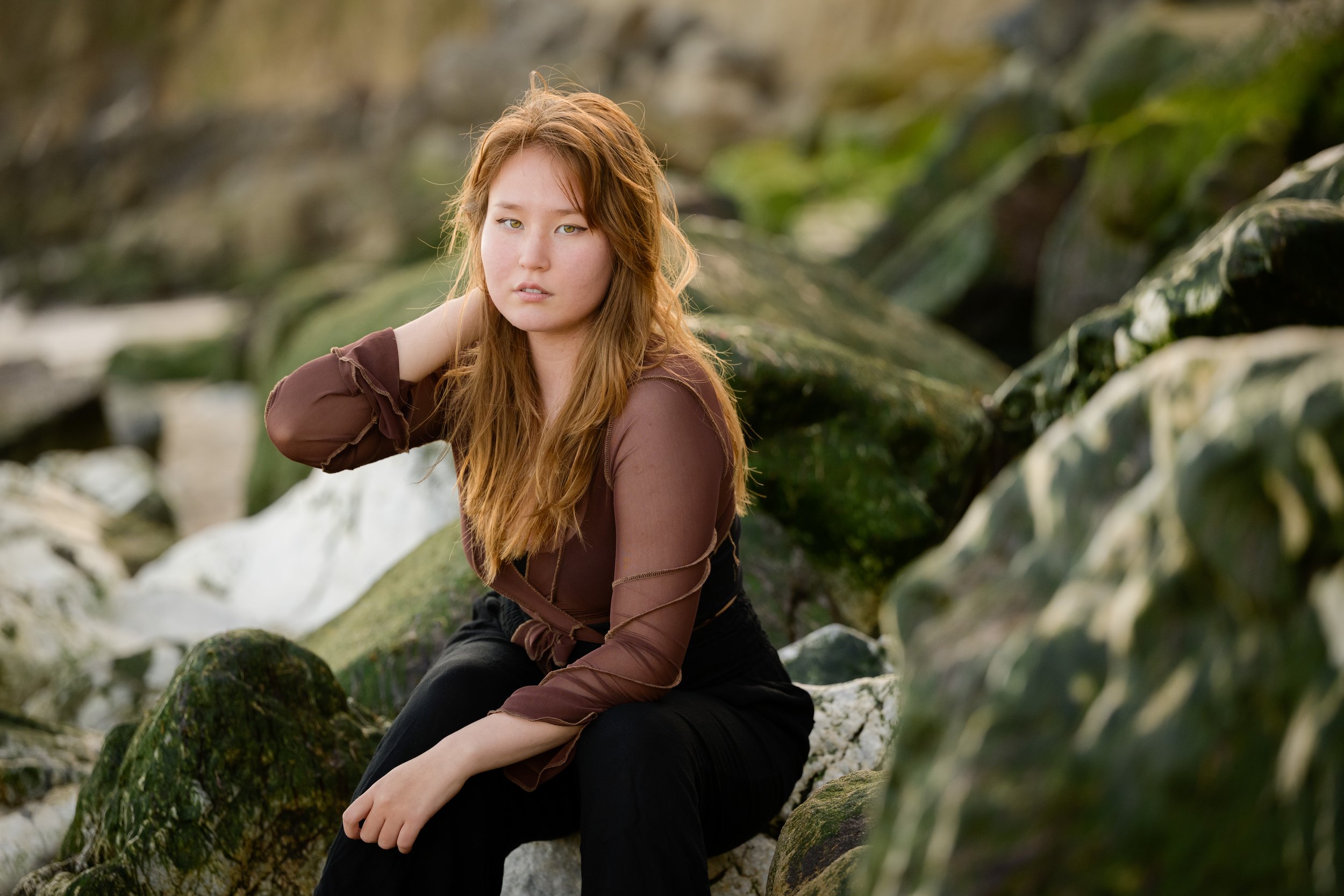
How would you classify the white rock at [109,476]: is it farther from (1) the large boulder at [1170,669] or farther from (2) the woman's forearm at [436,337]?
(1) the large boulder at [1170,669]

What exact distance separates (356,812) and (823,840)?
0.73 m

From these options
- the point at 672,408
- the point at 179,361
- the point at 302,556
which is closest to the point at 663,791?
the point at 672,408

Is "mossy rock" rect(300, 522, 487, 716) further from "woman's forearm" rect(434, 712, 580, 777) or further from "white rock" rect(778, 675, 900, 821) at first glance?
"woman's forearm" rect(434, 712, 580, 777)

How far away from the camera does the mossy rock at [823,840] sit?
5.97 ft

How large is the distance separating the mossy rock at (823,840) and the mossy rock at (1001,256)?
547 centimetres

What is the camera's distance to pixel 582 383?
206 centimetres

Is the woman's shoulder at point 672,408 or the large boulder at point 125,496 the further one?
the large boulder at point 125,496

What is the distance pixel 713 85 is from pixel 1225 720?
82.1 ft

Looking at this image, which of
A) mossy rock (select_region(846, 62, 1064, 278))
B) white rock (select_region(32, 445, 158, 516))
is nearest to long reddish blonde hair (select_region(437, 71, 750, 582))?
white rock (select_region(32, 445, 158, 516))

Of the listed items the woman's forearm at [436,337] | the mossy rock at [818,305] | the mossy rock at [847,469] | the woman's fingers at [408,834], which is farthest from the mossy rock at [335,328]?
the woman's fingers at [408,834]

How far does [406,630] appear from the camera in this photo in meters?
3.14

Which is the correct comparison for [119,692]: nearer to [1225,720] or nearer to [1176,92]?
[1225,720]

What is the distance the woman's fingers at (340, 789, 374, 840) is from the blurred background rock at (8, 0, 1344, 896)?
0.49m

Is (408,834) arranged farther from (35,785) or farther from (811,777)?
(35,785)
